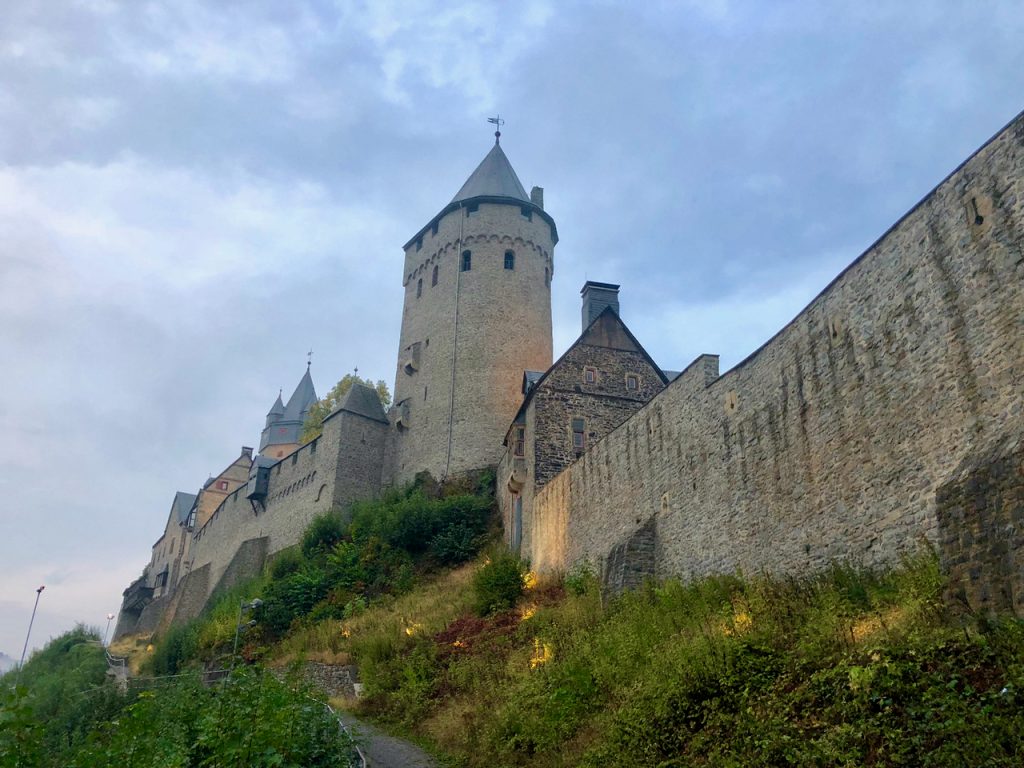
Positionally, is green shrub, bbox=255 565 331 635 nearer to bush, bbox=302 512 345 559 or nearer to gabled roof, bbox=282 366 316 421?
bush, bbox=302 512 345 559

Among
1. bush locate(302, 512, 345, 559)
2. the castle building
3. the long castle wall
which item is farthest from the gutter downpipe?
the long castle wall

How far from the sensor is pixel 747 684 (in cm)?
905

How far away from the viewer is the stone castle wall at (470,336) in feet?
124

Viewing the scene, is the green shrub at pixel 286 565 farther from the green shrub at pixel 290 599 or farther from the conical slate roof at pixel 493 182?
the conical slate roof at pixel 493 182

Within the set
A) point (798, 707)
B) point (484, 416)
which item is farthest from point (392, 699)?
point (484, 416)

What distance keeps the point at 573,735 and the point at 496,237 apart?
3257 centimetres

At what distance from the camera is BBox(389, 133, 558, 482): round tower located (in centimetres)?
3781

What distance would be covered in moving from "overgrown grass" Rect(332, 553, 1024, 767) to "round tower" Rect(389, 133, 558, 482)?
2132 cm

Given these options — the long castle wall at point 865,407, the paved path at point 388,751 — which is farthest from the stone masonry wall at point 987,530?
the paved path at point 388,751

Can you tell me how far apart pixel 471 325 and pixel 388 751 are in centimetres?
2753

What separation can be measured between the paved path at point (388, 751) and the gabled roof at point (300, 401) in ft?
182

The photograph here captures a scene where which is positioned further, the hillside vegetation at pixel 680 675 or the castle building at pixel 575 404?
the castle building at pixel 575 404

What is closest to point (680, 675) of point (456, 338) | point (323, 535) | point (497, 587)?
point (497, 587)

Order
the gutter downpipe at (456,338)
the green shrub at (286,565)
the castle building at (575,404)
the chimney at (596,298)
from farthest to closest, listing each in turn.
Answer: the gutter downpipe at (456,338), the green shrub at (286,565), the chimney at (596,298), the castle building at (575,404)
